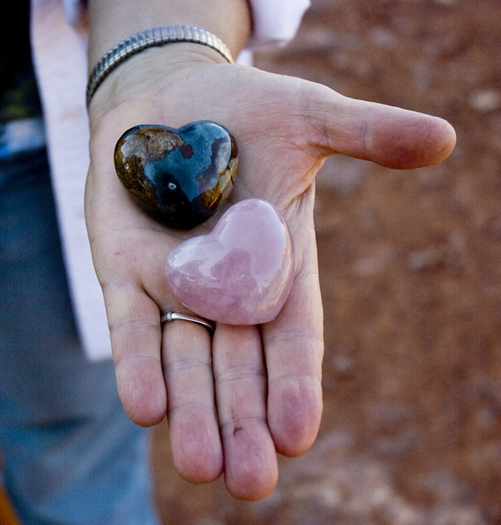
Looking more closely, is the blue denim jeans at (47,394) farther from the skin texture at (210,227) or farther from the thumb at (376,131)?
the thumb at (376,131)

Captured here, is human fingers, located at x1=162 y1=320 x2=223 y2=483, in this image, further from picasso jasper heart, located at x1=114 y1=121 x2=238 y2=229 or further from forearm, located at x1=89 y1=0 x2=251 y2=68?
forearm, located at x1=89 y1=0 x2=251 y2=68

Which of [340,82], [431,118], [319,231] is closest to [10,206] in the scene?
[431,118]

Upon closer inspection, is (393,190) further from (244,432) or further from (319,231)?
(244,432)

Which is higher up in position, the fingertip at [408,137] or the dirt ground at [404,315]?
the fingertip at [408,137]

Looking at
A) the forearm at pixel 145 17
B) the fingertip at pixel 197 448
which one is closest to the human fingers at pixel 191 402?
the fingertip at pixel 197 448

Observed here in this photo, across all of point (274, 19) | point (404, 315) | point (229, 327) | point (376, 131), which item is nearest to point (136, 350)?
point (229, 327)

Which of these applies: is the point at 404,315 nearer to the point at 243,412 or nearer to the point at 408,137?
the point at 408,137

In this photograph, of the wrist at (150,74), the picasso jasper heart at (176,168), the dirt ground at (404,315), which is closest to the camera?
the picasso jasper heart at (176,168)
